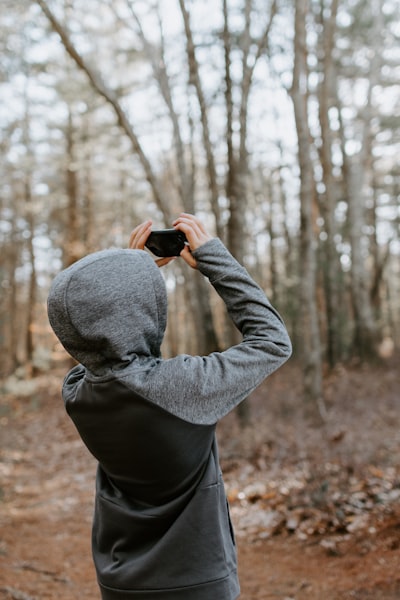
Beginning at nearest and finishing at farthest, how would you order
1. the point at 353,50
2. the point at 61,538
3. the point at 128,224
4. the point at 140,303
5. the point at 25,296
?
the point at 140,303 → the point at 61,538 → the point at 353,50 → the point at 128,224 → the point at 25,296

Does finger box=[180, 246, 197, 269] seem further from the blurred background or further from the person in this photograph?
the blurred background

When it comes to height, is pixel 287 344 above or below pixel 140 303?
below

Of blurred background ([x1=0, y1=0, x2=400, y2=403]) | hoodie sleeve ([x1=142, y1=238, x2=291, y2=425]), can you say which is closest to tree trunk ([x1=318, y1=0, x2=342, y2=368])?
blurred background ([x1=0, y1=0, x2=400, y2=403])

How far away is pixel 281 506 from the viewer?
6699 mm

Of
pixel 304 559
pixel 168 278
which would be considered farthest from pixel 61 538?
pixel 168 278

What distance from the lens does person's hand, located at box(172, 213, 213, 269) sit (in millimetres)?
2041

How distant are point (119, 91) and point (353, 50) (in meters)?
9.27

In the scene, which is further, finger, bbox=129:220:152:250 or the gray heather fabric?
finger, bbox=129:220:152:250

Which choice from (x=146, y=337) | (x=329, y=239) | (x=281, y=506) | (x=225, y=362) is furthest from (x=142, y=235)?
(x=329, y=239)

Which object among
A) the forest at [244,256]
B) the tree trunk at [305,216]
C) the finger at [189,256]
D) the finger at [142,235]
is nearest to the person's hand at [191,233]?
the finger at [189,256]

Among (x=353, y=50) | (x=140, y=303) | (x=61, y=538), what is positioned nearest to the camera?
(x=140, y=303)

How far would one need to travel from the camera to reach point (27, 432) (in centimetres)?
1531

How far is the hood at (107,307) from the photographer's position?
183 cm

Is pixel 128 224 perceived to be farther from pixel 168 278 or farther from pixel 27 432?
pixel 27 432
